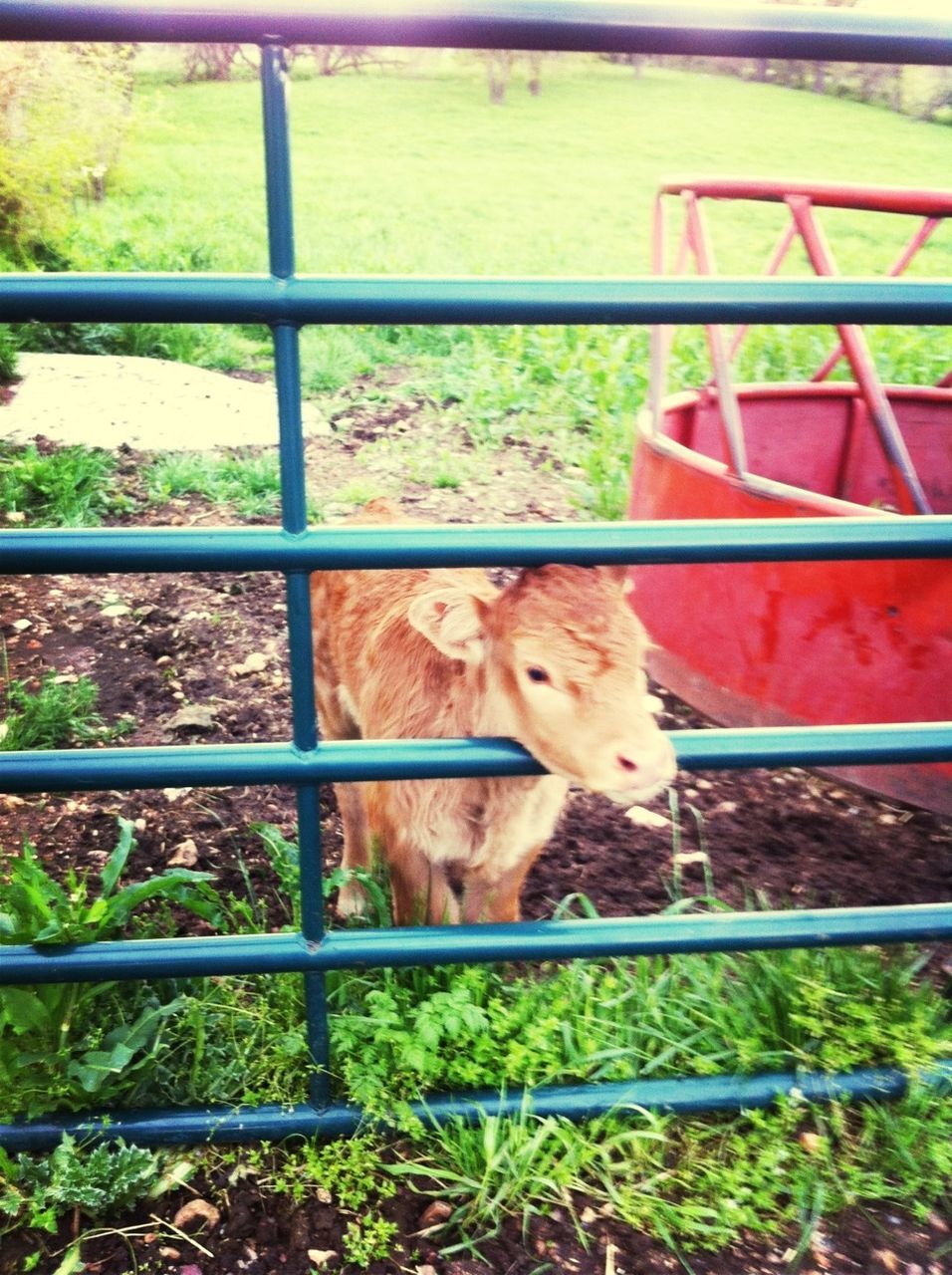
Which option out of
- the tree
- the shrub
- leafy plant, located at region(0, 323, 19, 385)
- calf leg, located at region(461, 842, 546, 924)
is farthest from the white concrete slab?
the tree

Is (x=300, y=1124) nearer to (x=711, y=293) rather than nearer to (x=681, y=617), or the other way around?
(x=711, y=293)

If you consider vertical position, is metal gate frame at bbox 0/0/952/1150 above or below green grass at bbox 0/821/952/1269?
above

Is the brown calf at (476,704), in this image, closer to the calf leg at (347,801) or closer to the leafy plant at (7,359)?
the calf leg at (347,801)

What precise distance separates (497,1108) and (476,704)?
0.76 metres

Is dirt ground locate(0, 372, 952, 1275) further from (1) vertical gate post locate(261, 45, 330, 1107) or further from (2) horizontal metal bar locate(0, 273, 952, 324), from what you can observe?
(2) horizontal metal bar locate(0, 273, 952, 324)

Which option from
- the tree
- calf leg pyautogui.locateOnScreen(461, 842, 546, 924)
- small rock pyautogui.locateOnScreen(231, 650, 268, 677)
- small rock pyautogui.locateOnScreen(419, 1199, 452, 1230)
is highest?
the tree

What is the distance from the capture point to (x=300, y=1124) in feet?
6.10

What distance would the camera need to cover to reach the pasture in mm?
1763

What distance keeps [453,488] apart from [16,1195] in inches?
149

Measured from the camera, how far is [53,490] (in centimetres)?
A: 439

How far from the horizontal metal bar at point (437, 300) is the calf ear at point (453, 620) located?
0.61m

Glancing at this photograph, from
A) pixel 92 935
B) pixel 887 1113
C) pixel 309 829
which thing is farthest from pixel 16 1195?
pixel 887 1113

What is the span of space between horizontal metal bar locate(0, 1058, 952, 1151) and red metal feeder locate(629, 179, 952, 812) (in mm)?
1337

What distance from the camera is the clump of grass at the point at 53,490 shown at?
431cm
